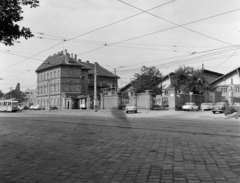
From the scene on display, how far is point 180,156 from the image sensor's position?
630 centimetres

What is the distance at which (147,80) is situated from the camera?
64.0m

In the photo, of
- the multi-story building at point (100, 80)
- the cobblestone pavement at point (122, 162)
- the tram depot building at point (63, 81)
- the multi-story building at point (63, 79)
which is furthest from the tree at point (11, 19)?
the multi-story building at point (100, 80)

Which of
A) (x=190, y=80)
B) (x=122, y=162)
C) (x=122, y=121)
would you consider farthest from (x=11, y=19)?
(x=190, y=80)

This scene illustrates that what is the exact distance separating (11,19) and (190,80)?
1849 inches

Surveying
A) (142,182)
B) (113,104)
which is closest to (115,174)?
(142,182)

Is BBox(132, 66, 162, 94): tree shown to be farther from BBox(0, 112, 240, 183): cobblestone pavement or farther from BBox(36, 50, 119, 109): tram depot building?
BBox(0, 112, 240, 183): cobblestone pavement

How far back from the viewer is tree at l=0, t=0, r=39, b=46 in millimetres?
8086

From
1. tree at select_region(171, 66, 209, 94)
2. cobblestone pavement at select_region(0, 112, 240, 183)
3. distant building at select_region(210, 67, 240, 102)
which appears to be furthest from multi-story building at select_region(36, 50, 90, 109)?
cobblestone pavement at select_region(0, 112, 240, 183)

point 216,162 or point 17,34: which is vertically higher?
point 17,34

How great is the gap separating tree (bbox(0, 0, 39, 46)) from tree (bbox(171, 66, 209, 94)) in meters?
44.2

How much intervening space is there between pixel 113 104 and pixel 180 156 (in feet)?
130

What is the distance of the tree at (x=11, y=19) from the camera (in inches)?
318

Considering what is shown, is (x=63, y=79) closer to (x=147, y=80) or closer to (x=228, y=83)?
(x=147, y=80)

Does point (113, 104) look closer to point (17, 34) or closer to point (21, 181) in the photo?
point (17, 34)
